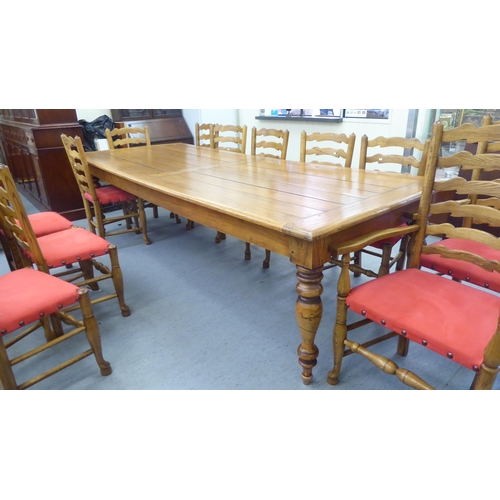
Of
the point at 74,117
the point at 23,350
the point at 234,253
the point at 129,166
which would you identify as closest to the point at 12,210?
the point at 23,350

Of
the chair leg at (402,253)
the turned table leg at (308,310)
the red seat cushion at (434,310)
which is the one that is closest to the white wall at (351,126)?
the chair leg at (402,253)

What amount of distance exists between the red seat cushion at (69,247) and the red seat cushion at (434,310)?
4.57 ft

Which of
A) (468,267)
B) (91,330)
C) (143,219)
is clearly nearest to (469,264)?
(468,267)

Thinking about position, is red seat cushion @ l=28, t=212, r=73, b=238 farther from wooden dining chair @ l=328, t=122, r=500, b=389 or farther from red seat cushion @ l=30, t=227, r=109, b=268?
wooden dining chair @ l=328, t=122, r=500, b=389

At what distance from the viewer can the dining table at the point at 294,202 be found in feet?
4.75

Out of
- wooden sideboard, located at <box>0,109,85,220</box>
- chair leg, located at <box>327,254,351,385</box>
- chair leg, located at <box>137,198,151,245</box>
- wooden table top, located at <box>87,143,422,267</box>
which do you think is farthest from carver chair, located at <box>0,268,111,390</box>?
wooden sideboard, located at <box>0,109,85,220</box>

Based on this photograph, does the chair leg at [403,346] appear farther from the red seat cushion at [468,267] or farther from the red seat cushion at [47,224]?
the red seat cushion at [47,224]

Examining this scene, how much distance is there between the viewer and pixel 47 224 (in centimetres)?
230

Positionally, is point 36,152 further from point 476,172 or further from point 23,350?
point 476,172

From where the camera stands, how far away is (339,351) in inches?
63.9

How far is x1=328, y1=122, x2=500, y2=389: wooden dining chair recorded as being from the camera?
1.19 m

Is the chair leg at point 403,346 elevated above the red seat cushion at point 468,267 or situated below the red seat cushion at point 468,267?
below

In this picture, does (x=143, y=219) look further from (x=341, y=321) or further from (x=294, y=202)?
(x=341, y=321)

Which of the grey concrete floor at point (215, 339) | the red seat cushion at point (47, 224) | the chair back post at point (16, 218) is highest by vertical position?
the chair back post at point (16, 218)
